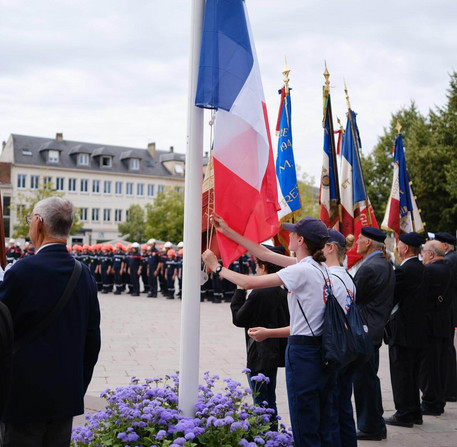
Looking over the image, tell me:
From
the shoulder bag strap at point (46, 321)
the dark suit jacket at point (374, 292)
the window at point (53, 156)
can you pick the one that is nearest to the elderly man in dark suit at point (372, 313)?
the dark suit jacket at point (374, 292)

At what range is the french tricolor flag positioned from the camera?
438 cm

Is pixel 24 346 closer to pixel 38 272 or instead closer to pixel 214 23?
pixel 38 272

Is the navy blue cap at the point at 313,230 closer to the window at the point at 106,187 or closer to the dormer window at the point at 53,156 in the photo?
the dormer window at the point at 53,156

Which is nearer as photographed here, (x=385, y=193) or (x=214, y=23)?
(x=214, y=23)

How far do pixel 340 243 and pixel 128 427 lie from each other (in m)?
2.38

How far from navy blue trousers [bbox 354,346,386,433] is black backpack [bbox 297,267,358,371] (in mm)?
2205

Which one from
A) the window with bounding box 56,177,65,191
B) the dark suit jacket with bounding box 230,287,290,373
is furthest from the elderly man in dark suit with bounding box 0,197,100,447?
the window with bounding box 56,177,65,191

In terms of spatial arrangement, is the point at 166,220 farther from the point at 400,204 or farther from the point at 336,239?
the point at 336,239

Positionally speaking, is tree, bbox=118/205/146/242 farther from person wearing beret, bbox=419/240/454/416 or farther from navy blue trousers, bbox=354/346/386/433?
navy blue trousers, bbox=354/346/386/433

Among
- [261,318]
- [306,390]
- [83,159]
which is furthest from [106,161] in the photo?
[306,390]

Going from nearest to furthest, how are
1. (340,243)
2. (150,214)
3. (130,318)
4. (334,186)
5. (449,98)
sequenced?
1. (340,243)
2. (334,186)
3. (130,318)
4. (449,98)
5. (150,214)

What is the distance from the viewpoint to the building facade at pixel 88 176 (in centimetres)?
7825

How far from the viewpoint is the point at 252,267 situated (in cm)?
3881

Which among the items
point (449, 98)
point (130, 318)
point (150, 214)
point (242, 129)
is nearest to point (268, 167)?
point (242, 129)
